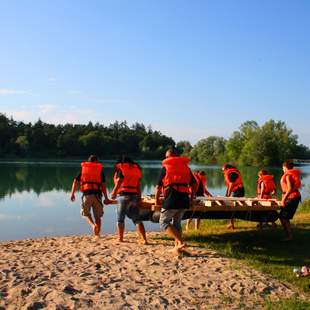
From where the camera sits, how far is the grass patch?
818 cm

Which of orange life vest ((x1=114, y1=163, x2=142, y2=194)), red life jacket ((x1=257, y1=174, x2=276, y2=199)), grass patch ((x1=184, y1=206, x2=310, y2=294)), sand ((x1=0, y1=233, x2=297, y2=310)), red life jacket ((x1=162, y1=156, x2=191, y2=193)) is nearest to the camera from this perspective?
sand ((x1=0, y1=233, x2=297, y2=310))

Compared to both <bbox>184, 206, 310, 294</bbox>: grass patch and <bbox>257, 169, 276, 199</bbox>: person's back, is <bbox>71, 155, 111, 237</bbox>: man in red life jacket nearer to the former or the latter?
<bbox>184, 206, 310, 294</bbox>: grass patch

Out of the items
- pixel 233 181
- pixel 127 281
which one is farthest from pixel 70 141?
pixel 127 281

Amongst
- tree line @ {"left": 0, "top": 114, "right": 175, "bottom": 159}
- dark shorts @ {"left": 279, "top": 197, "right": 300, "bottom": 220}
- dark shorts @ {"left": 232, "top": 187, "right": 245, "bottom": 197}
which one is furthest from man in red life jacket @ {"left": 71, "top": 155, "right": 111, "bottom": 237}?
tree line @ {"left": 0, "top": 114, "right": 175, "bottom": 159}

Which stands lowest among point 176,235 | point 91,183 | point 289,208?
point 176,235

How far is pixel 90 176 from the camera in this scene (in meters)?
11.4

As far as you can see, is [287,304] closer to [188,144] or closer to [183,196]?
[183,196]

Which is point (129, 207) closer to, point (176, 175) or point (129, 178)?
point (129, 178)

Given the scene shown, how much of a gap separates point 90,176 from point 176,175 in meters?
3.24

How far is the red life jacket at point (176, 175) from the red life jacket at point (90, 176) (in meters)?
2.96

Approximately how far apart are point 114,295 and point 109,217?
13115 mm

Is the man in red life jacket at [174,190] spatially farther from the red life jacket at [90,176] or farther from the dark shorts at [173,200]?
the red life jacket at [90,176]

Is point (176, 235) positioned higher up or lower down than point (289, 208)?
lower down

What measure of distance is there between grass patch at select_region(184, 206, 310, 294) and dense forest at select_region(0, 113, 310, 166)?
254 ft
